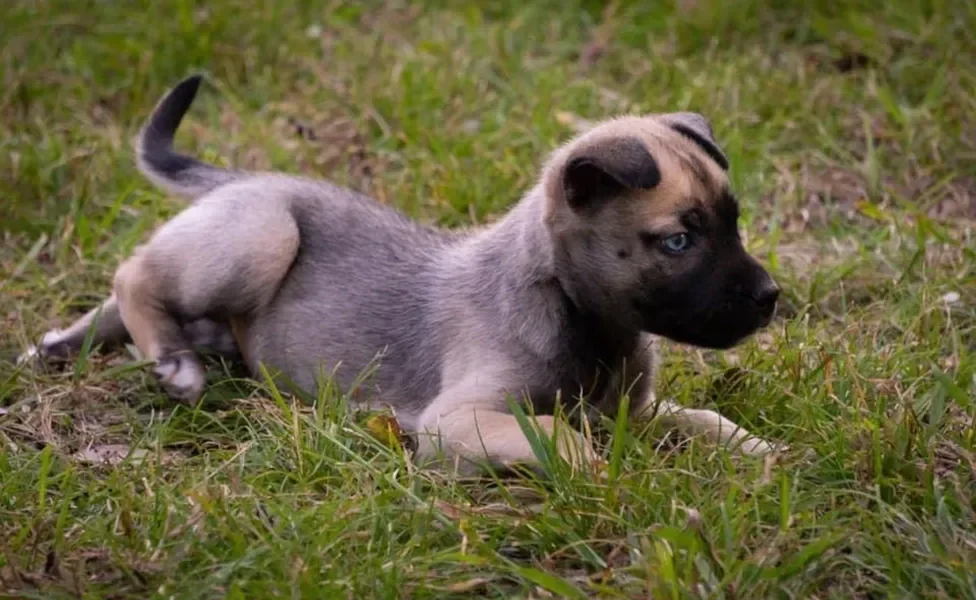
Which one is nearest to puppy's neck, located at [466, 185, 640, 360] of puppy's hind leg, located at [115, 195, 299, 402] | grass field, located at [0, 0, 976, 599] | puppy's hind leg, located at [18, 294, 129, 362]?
grass field, located at [0, 0, 976, 599]

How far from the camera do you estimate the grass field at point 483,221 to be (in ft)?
14.2

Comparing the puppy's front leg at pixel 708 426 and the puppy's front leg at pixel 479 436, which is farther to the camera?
→ the puppy's front leg at pixel 708 426

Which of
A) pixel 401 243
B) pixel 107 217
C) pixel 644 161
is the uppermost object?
pixel 644 161

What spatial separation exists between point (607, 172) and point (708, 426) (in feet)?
3.44

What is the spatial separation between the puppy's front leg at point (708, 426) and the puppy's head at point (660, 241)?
0.93 feet

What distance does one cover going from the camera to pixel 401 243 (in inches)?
243

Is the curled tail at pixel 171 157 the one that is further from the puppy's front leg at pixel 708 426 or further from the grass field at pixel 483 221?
the puppy's front leg at pixel 708 426

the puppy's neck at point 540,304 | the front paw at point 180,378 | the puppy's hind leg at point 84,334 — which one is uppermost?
the puppy's neck at point 540,304

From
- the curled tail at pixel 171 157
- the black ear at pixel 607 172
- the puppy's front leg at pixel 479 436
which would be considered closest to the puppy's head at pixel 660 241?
the black ear at pixel 607 172

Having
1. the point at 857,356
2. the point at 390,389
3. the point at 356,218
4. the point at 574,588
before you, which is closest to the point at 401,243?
the point at 356,218

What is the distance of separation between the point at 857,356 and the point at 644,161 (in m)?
1.43

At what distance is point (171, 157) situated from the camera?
22.1 ft

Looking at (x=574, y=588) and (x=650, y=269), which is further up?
(x=650, y=269)

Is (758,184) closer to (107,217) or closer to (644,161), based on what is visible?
(644,161)
